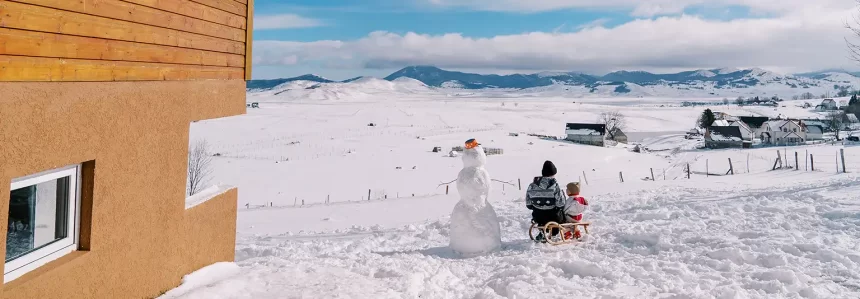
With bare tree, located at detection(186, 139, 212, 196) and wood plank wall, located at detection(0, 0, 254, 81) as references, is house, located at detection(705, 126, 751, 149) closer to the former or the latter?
bare tree, located at detection(186, 139, 212, 196)

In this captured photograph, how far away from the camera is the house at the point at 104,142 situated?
4.23m

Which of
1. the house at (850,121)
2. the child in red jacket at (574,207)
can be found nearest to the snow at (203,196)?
the child in red jacket at (574,207)

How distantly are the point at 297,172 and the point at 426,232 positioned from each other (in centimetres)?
3149

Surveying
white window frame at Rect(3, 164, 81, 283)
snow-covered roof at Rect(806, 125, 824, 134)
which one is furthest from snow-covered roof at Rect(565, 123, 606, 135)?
white window frame at Rect(3, 164, 81, 283)

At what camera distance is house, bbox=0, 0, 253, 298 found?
423cm

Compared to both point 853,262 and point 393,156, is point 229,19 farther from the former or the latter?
point 393,156

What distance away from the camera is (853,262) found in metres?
7.27

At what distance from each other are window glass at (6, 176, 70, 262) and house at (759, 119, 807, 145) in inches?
3226

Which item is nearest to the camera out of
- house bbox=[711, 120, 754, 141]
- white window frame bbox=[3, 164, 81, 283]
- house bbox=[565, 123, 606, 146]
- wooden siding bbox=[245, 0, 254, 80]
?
white window frame bbox=[3, 164, 81, 283]

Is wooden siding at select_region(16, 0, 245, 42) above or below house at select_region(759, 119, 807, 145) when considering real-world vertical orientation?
below

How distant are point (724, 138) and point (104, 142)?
248 ft

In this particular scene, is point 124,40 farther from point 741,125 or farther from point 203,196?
point 741,125

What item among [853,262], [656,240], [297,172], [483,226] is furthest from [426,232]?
[297,172]

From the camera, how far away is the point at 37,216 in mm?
4594
